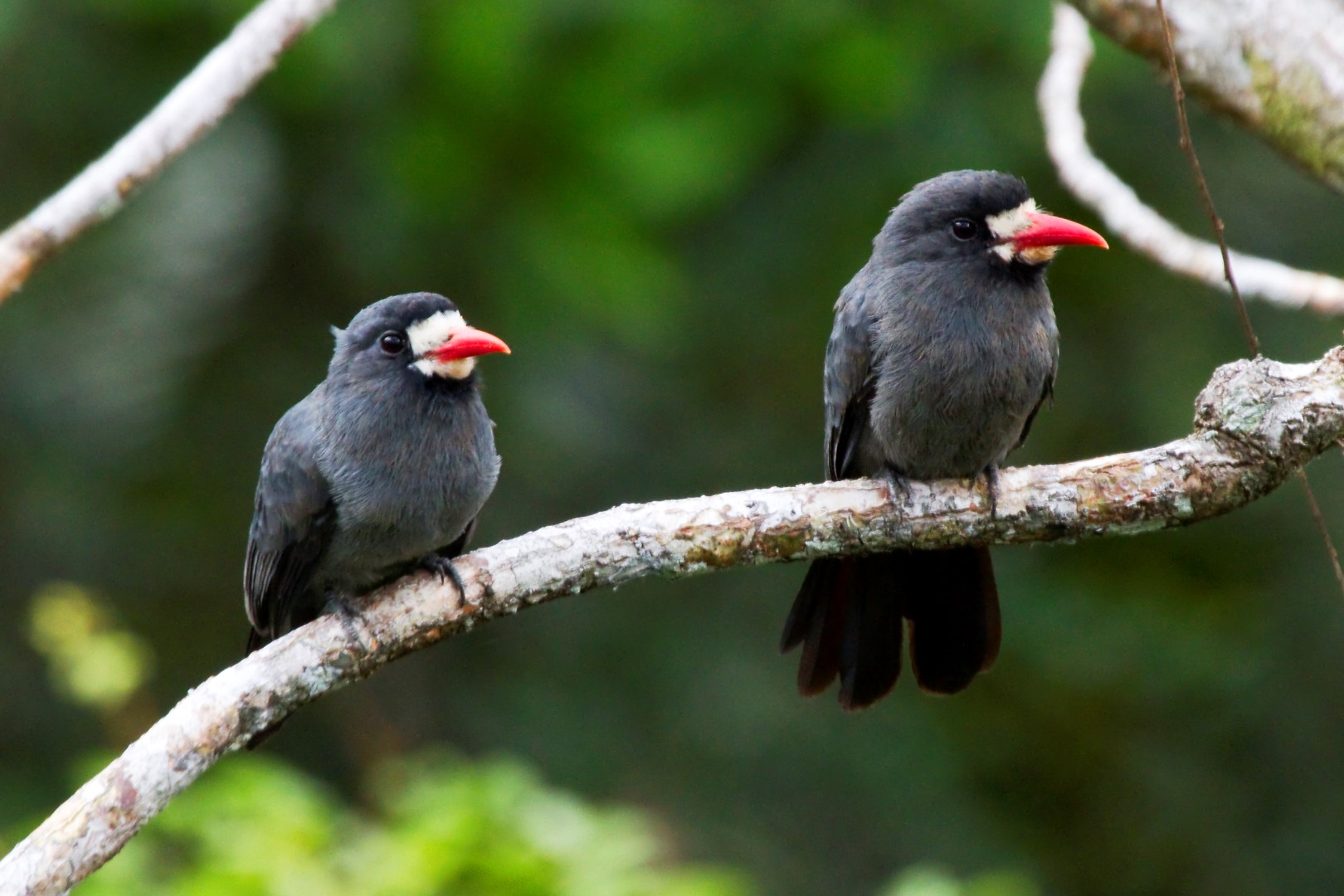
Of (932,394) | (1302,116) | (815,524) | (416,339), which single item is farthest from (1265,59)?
(416,339)

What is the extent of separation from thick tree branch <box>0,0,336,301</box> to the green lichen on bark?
250 cm

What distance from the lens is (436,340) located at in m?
4.09

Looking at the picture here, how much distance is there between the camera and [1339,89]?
144 inches

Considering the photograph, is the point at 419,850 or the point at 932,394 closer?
the point at 932,394

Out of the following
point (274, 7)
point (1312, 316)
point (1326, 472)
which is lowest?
point (1326, 472)

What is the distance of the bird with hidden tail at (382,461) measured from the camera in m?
4.00

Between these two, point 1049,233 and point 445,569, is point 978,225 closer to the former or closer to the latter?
point 1049,233

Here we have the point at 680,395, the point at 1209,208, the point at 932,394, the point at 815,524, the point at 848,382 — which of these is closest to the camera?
the point at 1209,208

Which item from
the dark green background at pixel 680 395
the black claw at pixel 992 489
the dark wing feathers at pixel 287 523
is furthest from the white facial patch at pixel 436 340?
the dark green background at pixel 680 395

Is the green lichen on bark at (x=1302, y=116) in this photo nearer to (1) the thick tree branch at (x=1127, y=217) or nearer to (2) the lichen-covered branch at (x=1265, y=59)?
(2) the lichen-covered branch at (x=1265, y=59)

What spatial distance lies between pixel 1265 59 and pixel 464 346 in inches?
84.7

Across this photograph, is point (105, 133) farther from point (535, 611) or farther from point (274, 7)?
point (535, 611)

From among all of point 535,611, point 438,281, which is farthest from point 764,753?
point 438,281

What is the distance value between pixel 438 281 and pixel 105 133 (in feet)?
4.78
